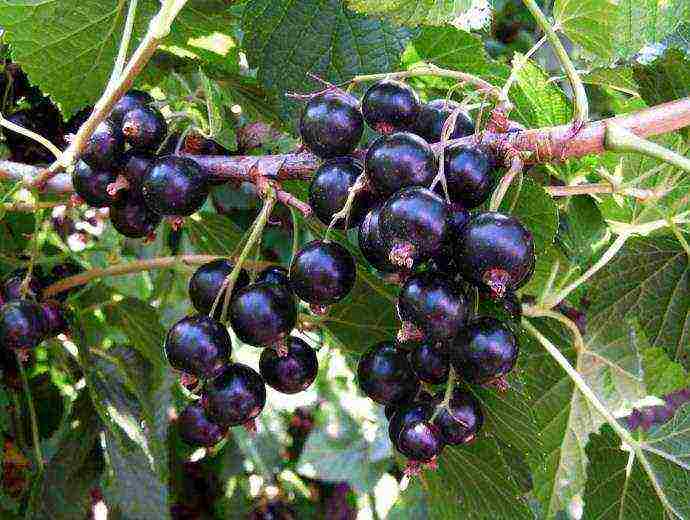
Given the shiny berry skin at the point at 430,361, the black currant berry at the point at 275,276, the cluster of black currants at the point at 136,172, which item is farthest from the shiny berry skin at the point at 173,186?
the shiny berry skin at the point at 430,361

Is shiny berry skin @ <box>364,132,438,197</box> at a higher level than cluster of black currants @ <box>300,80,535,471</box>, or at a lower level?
higher

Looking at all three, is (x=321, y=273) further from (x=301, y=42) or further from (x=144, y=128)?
(x=301, y=42)

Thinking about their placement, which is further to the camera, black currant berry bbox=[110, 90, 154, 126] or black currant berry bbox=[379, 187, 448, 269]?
black currant berry bbox=[110, 90, 154, 126]

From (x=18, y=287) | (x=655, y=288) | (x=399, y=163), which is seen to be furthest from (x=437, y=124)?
(x=18, y=287)

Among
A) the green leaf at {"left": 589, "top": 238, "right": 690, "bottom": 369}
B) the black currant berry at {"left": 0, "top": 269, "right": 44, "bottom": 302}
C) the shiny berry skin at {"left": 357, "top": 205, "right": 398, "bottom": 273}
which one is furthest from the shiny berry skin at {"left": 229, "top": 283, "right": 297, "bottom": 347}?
the green leaf at {"left": 589, "top": 238, "right": 690, "bottom": 369}

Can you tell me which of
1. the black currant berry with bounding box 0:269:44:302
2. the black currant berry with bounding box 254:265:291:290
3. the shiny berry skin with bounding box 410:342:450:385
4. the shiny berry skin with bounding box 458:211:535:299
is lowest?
the black currant berry with bounding box 0:269:44:302

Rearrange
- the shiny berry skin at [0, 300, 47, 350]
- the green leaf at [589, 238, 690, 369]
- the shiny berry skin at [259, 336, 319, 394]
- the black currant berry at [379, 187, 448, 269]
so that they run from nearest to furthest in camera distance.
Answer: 1. the black currant berry at [379, 187, 448, 269]
2. the shiny berry skin at [259, 336, 319, 394]
3. the shiny berry skin at [0, 300, 47, 350]
4. the green leaf at [589, 238, 690, 369]

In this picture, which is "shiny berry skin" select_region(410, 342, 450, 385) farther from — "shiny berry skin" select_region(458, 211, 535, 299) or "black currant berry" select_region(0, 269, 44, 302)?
"black currant berry" select_region(0, 269, 44, 302)
